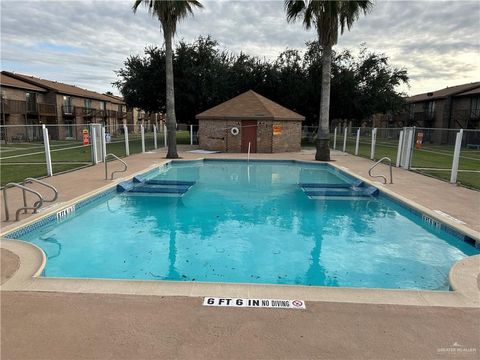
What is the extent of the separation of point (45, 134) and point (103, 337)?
11.2 metres

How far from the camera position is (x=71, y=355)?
2.89 metres

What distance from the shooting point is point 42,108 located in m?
37.7

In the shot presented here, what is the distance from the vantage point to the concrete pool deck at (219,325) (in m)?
2.97

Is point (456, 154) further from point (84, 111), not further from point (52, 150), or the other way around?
point (84, 111)

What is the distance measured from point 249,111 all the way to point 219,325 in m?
22.0

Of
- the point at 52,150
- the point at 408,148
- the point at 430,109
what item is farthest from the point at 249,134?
the point at 430,109

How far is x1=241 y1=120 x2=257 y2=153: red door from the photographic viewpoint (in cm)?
2428

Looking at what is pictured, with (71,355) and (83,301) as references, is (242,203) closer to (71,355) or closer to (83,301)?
(83,301)

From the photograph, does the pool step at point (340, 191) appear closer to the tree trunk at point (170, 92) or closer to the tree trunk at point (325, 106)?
the tree trunk at point (325, 106)

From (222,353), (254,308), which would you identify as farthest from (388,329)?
(222,353)

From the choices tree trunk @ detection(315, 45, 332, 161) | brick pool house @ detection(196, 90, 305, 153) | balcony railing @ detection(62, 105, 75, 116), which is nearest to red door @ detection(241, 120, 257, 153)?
brick pool house @ detection(196, 90, 305, 153)

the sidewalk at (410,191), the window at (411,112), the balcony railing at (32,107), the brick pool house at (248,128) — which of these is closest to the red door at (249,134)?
the brick pool house at (248,128)

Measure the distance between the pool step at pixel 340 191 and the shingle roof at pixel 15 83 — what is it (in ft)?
106

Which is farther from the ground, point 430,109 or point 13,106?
point 430,109
